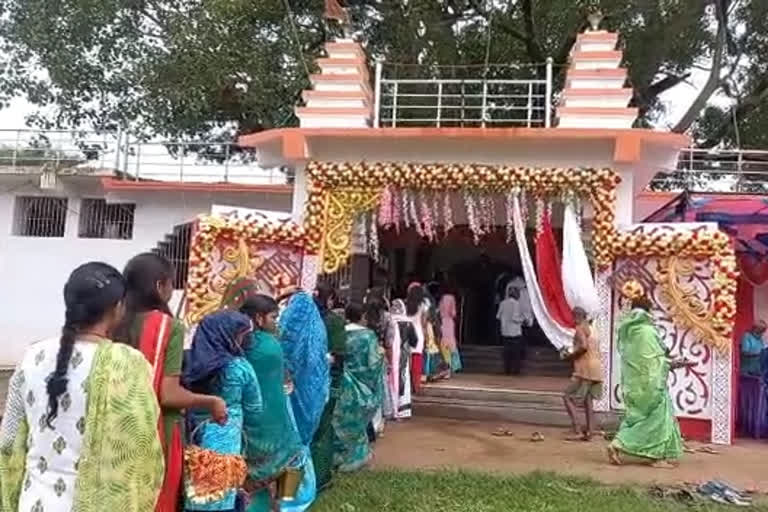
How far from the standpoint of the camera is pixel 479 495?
568 centimetres

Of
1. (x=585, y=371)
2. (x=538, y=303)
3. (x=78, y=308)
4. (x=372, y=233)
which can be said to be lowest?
(x=585, y=371)

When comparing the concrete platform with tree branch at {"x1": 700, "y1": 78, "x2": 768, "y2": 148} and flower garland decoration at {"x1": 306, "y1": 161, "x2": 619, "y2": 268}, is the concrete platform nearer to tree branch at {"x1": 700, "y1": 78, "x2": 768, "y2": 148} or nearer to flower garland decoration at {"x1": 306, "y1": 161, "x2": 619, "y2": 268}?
flower garland decoration at {"x1": 306, "y1": 161, "x2": 619, "y2": 268}

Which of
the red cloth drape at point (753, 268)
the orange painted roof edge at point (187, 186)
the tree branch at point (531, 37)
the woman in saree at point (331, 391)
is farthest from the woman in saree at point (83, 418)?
the tree branch at point (531, 37)

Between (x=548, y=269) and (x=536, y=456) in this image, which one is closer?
(x=536, y=456)

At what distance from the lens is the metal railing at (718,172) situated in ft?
44.6

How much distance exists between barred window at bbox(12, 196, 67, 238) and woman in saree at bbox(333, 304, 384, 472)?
30.3 feet

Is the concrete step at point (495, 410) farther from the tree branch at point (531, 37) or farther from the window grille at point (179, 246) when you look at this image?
the tree branch at point (531, 37)

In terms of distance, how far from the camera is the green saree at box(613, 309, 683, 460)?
272 inches

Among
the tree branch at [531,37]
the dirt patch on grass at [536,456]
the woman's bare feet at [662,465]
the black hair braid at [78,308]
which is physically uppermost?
the tree branch at [531,37]

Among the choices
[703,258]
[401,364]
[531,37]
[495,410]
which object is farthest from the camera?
[531,37]

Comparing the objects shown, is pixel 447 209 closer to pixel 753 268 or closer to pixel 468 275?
pixel 753 268

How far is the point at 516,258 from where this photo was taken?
14625mm

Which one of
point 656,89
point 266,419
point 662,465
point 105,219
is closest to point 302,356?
point 266,419

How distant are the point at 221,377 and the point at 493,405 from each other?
665 cm
